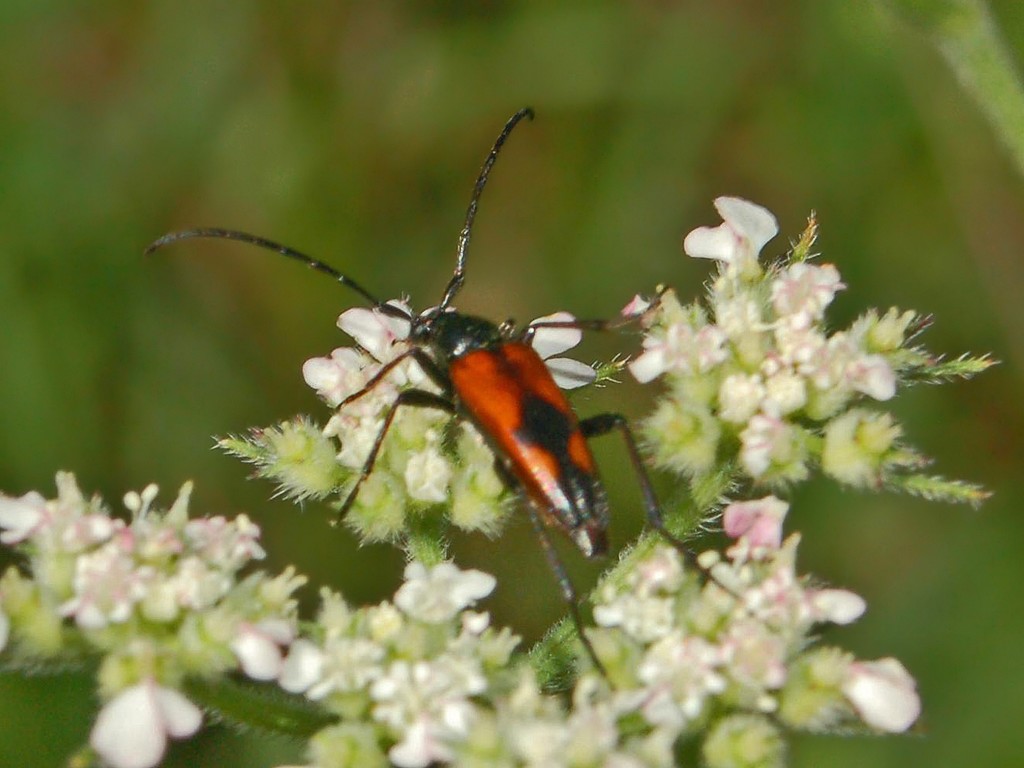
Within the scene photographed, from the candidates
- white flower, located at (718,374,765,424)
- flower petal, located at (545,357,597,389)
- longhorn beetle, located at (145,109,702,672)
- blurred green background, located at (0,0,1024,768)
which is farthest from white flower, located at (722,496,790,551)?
blurred green background, located at (0,0,1024,768)

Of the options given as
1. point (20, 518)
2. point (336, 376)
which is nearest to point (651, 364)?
point (336, 376)

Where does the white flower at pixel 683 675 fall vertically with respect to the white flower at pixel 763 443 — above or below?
below

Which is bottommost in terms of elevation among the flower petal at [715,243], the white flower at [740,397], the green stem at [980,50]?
the white flower at [740,397]

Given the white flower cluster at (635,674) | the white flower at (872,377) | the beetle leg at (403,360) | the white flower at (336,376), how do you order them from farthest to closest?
the white flower at (336,376)
the beetle leg at (403,360)
the white flower at (872,377)
the white flower cluster at (635,674)

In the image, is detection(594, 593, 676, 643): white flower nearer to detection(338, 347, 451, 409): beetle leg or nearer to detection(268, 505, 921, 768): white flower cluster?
detection(268, 505, 921, 768): white flower cluster

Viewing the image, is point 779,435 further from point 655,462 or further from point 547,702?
point 547,702

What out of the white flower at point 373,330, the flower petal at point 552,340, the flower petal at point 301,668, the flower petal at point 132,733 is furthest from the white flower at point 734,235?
the flower petal at point 132,733

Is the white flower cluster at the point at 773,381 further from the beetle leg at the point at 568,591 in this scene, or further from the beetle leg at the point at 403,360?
the beetle leg at the point at 403,360

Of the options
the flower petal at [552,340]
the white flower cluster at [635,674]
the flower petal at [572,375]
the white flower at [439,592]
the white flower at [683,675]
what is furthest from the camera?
the flower petal at [552,340]

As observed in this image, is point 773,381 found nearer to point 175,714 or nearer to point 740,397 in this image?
point 740,397
